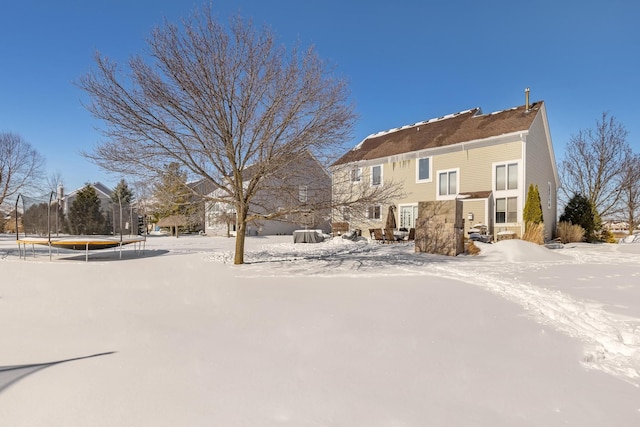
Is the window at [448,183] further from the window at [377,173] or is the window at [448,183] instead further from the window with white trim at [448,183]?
the window at [377,173]

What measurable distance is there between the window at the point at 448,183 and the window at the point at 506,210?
99.9 inches

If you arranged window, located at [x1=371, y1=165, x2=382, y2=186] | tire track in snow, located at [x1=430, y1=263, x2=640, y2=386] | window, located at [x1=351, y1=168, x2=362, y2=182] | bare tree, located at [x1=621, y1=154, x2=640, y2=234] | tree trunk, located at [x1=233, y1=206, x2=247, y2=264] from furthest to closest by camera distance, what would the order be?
bare tree, located at [x1=621, y1=154, x2=640, y2=234] → window, located at [x1=371, y1=165, x2=382, y2=186] → window, located at [x1=351, y1=168, x2=362, y2=182] → tree trunk, located at [x1=233, y1=206, x2=247, y2=264] → tire track in snow, located at [x1=430, y1=263, x2=640, y2=386]

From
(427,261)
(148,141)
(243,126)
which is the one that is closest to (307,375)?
(243,126)

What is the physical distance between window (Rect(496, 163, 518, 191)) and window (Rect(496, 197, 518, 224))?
655mm

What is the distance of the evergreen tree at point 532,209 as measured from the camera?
1616 centimetres

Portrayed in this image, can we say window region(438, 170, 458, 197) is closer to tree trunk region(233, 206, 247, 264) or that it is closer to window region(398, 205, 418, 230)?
window region(398, 205, 418, 230)

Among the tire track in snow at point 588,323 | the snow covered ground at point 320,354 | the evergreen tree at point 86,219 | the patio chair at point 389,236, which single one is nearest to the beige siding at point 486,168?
the patio chair at point 389,236

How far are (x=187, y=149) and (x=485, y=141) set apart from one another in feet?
53.4

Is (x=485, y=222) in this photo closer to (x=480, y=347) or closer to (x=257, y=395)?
(x=480, y=347)

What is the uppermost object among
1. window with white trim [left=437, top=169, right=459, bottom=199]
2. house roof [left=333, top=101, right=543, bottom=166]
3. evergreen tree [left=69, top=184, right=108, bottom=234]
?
house roof [left=333, top=101, right=543, bottom=166]

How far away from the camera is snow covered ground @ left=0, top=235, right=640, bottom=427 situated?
2232mm

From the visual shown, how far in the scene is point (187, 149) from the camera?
836cm

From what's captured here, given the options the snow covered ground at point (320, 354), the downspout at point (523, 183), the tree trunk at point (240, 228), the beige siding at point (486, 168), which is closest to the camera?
the snow covered ground at point (320, 354)

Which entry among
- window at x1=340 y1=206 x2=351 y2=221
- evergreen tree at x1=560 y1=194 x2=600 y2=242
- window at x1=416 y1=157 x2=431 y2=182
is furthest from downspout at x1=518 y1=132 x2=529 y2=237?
window at x1=340 y1=206 x2=351 y2=221
